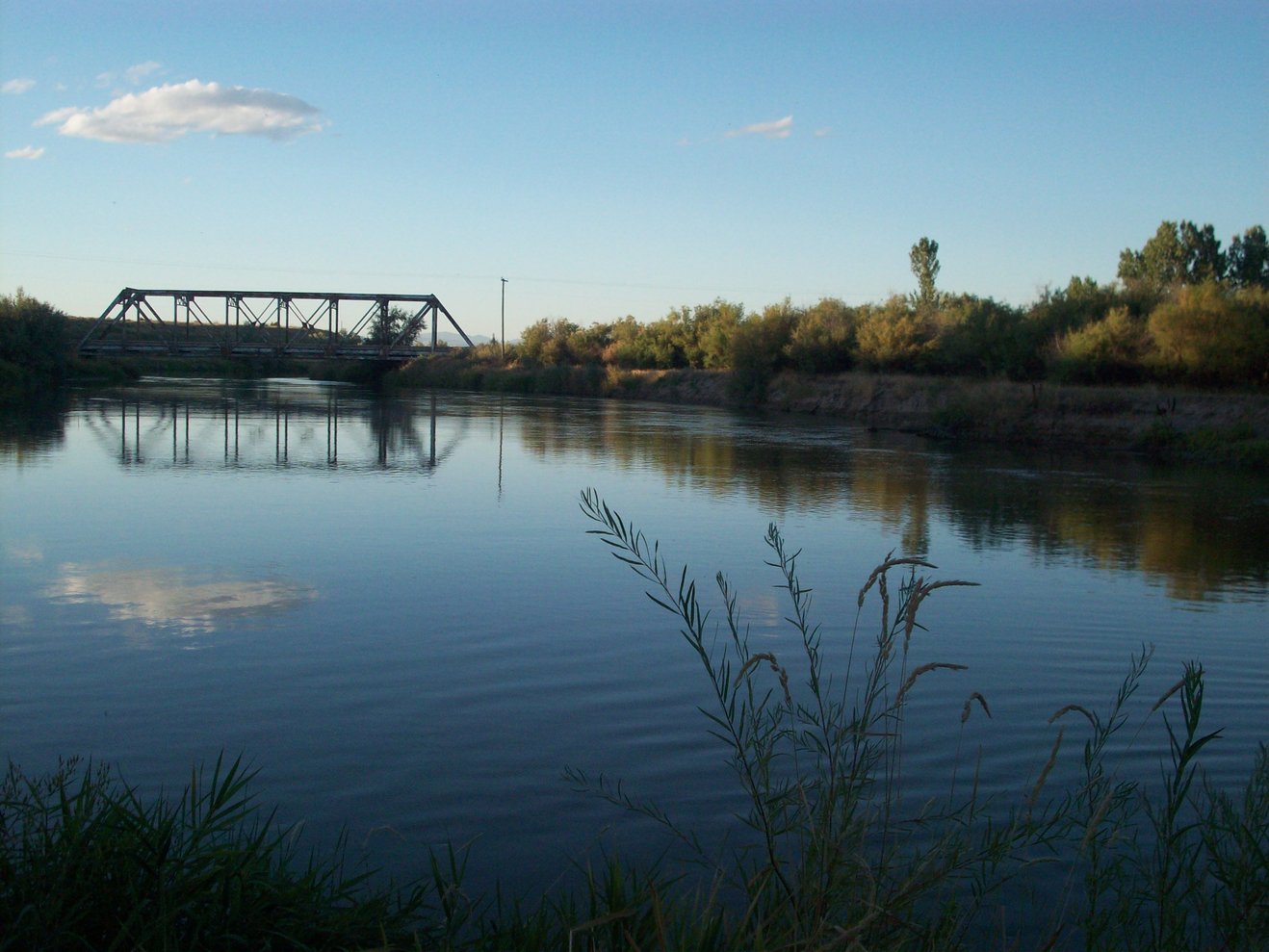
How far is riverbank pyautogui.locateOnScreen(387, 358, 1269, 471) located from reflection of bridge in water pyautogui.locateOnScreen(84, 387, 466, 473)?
655 inches

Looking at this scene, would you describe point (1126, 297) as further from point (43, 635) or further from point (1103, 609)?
point (43, 635)

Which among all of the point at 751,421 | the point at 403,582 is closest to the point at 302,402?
the point at 751,421

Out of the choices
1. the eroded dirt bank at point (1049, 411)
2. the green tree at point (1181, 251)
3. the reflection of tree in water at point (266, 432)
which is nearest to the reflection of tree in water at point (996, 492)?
the eroded dirt bank at point (1049, 411)

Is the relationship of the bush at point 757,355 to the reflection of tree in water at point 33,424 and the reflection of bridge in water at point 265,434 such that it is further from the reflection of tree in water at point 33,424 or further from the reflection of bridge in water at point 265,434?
the reflection of tree in water at point 33,424

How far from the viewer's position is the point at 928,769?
6227 millimetres

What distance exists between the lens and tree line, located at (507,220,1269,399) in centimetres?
3512

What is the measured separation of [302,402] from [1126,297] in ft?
114

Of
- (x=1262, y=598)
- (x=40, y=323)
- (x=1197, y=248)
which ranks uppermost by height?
(x=1197, y=248)

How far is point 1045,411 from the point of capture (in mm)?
35469

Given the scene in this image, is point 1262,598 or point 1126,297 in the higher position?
point 1126,297

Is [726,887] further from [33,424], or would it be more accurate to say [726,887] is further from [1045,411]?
[1045,411]

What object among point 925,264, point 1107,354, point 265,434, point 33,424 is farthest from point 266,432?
point 925,264

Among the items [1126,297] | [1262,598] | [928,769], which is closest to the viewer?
[928,769]

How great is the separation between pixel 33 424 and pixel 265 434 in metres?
6.32
